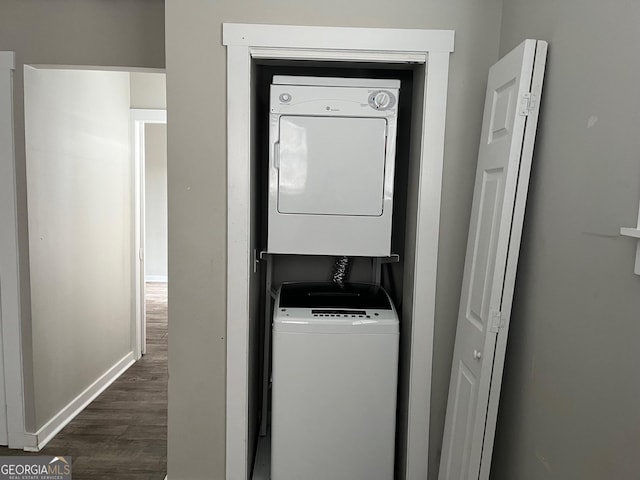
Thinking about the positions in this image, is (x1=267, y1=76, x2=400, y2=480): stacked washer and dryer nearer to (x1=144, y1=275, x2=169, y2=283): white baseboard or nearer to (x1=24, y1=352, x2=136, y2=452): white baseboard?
(x1=24, y1=352, x2=136, y2=452): white baseboard

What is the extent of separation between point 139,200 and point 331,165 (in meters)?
2.43

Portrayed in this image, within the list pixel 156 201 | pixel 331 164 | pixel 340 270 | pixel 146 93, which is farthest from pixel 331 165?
pixel 156 201

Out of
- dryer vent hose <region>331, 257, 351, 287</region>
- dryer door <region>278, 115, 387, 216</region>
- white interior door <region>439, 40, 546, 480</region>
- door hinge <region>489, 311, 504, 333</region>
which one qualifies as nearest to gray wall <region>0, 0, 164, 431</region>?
dryer door <region>278, 115, 387, 216</region>

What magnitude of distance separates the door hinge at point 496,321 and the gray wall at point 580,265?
0.32 ft

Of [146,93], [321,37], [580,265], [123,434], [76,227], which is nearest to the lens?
[580,265]

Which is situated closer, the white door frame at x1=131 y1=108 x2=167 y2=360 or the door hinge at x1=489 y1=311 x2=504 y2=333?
the door hinge at x1=489 y1=311 x2=504 y2=333

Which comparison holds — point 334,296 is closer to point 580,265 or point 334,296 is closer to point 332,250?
point 332,250

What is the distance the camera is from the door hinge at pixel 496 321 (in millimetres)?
1724

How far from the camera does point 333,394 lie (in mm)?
2295

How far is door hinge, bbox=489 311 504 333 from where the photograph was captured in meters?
1.72

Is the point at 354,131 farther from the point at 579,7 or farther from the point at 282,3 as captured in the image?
the point at 579,7

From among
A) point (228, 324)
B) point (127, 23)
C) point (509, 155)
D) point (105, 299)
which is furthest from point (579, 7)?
point (105, 299)

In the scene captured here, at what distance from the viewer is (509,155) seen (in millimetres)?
1685

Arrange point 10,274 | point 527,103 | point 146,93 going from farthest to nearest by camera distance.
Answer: point 146,93
point 10,274
point 527,103
